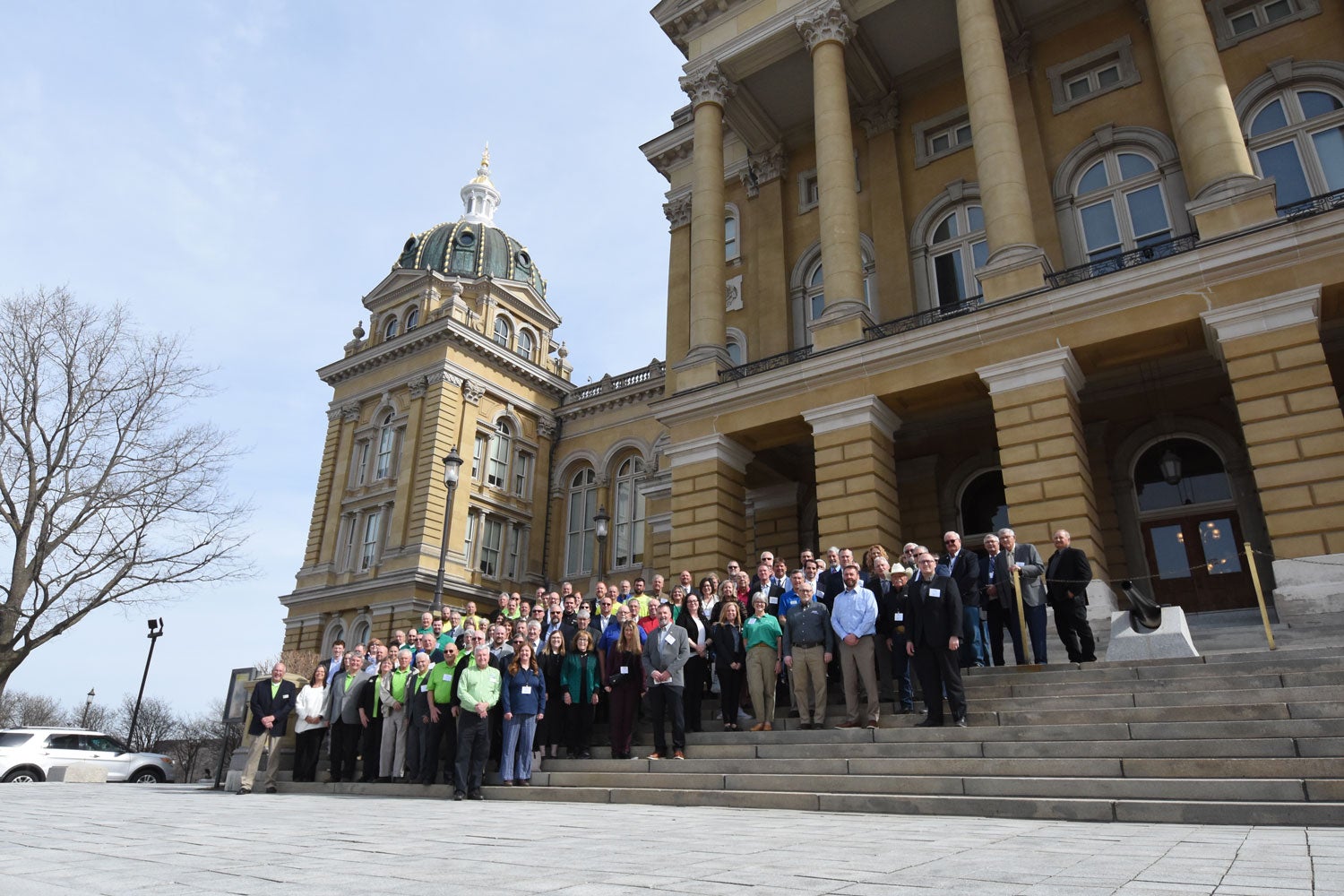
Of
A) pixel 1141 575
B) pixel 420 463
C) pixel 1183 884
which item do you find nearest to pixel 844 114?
pixel 1141 575

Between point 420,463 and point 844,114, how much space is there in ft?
75.7

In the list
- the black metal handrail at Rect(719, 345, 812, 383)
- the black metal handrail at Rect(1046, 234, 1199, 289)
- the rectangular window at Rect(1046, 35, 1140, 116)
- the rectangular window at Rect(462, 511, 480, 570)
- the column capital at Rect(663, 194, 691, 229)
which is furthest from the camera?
the rectangular window at Rect(462, 511, 480, 570)

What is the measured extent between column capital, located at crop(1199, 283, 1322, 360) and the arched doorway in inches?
156

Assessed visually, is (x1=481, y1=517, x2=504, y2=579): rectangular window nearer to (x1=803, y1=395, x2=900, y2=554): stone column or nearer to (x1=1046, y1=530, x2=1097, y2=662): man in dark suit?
(x1=803, y1=395, x2=900, y2=554): stone column

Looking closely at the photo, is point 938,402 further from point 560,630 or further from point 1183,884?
point 1183,884

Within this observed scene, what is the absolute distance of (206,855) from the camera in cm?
459

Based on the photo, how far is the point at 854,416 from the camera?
1672 centimetres

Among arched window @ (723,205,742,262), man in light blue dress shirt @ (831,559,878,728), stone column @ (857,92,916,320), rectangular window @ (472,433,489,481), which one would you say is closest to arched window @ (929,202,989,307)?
stone column @ (857,92,916,320)

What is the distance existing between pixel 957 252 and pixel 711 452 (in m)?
7.99

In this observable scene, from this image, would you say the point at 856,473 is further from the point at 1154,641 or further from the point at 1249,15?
the point at 1249,15

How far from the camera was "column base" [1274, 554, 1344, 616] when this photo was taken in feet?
37.2

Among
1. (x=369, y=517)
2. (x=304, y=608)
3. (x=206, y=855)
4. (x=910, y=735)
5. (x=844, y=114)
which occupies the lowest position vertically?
(x=206, y=855)

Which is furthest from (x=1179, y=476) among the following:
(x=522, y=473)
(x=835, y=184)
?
(x=522, y=473)

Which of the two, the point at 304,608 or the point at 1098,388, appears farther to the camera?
the point at 304,608
